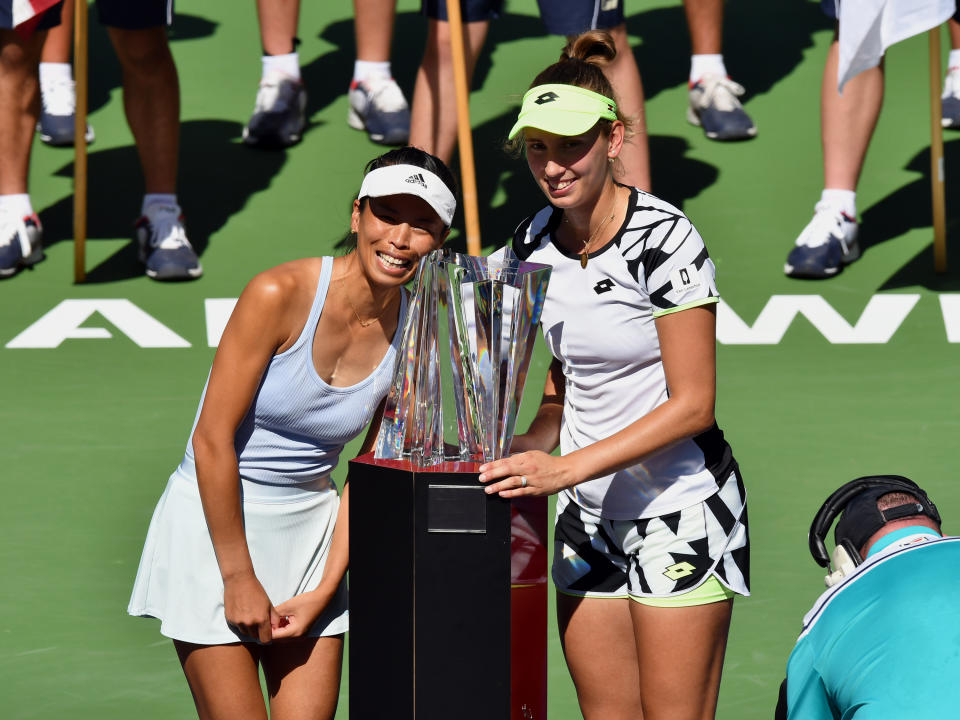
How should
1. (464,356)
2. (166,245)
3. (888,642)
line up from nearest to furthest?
(888,642) < (464,356) < (166,245)

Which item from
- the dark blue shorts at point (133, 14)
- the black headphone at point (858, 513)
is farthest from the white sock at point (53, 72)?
the black headphone at point (858, 513)

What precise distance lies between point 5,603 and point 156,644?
538mm

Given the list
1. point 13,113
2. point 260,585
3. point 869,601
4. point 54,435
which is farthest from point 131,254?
point 869,601

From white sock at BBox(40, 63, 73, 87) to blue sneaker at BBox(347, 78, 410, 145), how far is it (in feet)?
5.33

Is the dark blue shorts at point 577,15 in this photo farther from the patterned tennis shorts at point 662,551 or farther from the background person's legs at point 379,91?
the patterned tennis shorts at point 662,551

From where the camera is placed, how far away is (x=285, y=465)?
3.12m

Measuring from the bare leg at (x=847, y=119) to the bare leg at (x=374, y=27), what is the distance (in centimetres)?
229

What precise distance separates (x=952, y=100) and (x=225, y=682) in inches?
256

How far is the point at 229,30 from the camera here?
9.72 m

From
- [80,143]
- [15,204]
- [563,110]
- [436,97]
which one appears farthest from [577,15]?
[563,110]

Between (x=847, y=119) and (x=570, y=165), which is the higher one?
(x=570, y=165)

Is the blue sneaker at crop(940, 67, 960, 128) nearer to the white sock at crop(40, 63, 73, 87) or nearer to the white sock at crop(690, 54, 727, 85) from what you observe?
the white sock at crop(690, 54, 727, 85)

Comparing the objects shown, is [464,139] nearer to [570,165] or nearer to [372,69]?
[372,69]

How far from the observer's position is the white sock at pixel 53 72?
27.7 feet
